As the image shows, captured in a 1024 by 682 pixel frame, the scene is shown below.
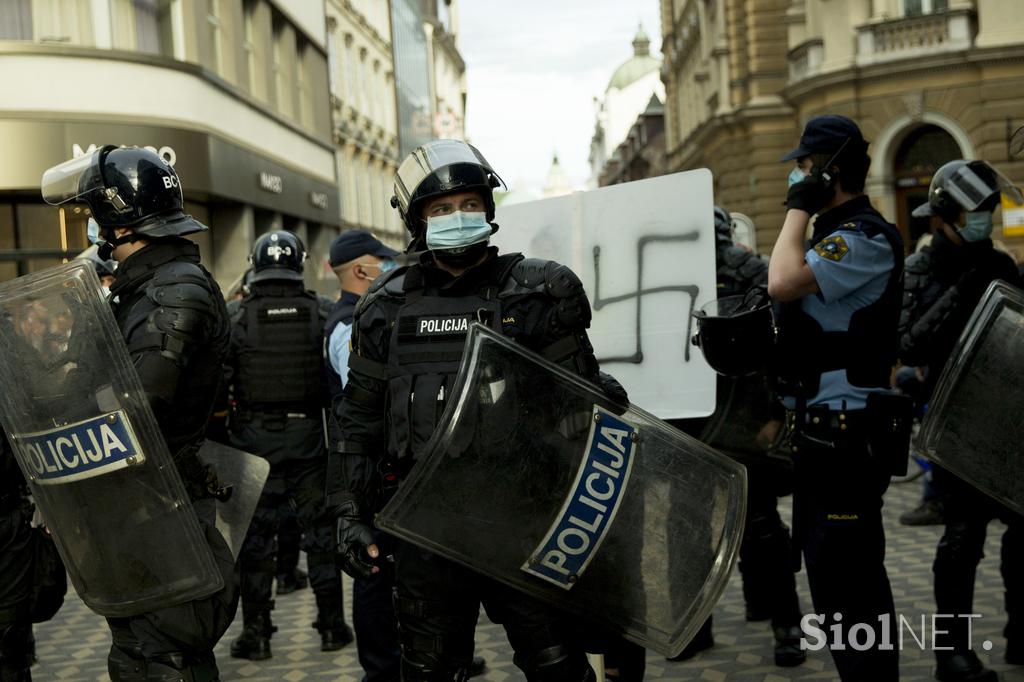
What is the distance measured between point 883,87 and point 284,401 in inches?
843

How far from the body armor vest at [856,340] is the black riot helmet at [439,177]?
1090 mm

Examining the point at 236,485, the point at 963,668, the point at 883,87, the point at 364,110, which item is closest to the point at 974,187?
the point at 963,668

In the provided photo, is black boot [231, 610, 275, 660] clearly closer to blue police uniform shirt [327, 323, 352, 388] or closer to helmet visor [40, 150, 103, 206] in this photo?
blue police uniform shirt [327, 323, 352, 388]

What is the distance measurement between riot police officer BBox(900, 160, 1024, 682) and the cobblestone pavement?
0.18m

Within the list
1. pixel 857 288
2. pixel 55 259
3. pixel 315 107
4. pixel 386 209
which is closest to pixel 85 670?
pixel 857 288

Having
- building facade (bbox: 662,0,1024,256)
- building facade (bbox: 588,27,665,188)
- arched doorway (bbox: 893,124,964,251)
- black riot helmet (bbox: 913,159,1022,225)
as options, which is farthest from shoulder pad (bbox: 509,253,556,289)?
building facade (bbox: 588,27,665,188)

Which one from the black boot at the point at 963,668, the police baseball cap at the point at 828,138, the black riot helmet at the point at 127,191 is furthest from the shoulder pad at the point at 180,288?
the black boot at the point at 963,668

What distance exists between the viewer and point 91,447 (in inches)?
128

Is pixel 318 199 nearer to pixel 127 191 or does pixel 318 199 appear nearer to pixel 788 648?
pixel 788 648

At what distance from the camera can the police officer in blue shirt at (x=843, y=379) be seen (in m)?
3.72

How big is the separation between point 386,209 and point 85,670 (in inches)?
1319

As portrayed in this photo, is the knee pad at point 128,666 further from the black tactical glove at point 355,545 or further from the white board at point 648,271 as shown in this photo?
the white board at point 648,271

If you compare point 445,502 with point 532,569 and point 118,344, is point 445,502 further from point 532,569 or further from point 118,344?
point 118,344

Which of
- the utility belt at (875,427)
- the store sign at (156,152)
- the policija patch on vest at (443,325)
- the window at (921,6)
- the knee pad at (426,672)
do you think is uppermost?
the window at (921,6)
